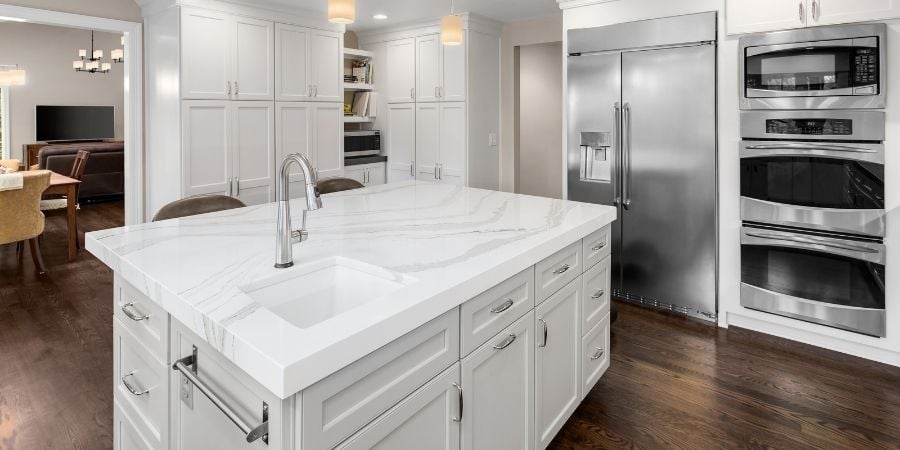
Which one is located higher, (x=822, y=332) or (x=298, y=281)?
(x=298, y=281)

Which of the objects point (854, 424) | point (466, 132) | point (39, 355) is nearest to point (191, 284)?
point (39, 355)

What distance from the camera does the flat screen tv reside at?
910 cm

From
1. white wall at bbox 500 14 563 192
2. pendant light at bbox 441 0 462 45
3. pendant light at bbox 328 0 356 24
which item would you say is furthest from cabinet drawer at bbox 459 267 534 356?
white wall at bbox 500 14 563 192

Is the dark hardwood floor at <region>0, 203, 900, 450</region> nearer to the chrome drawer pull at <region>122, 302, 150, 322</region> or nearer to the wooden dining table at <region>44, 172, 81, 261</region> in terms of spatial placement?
the chrome drawer pull at <region>122, 302, 150, 322</region>

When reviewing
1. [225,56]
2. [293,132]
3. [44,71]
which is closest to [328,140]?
[293,132]

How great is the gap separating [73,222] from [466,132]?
3.80 metres

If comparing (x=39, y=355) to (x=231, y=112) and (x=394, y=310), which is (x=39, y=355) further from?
(x=394, y=310)

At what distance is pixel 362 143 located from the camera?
5484 millimetres

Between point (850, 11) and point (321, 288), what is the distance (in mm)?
2982

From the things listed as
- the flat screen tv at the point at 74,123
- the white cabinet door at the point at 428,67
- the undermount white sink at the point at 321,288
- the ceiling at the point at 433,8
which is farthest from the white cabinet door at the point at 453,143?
the flat screen tv at the point at 74,123

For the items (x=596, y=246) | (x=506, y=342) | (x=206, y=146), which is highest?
(x=206, y=146)

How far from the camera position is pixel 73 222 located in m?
4.89

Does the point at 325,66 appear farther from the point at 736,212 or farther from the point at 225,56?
the point at 736,212

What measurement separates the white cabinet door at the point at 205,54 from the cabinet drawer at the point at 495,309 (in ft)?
10.6
